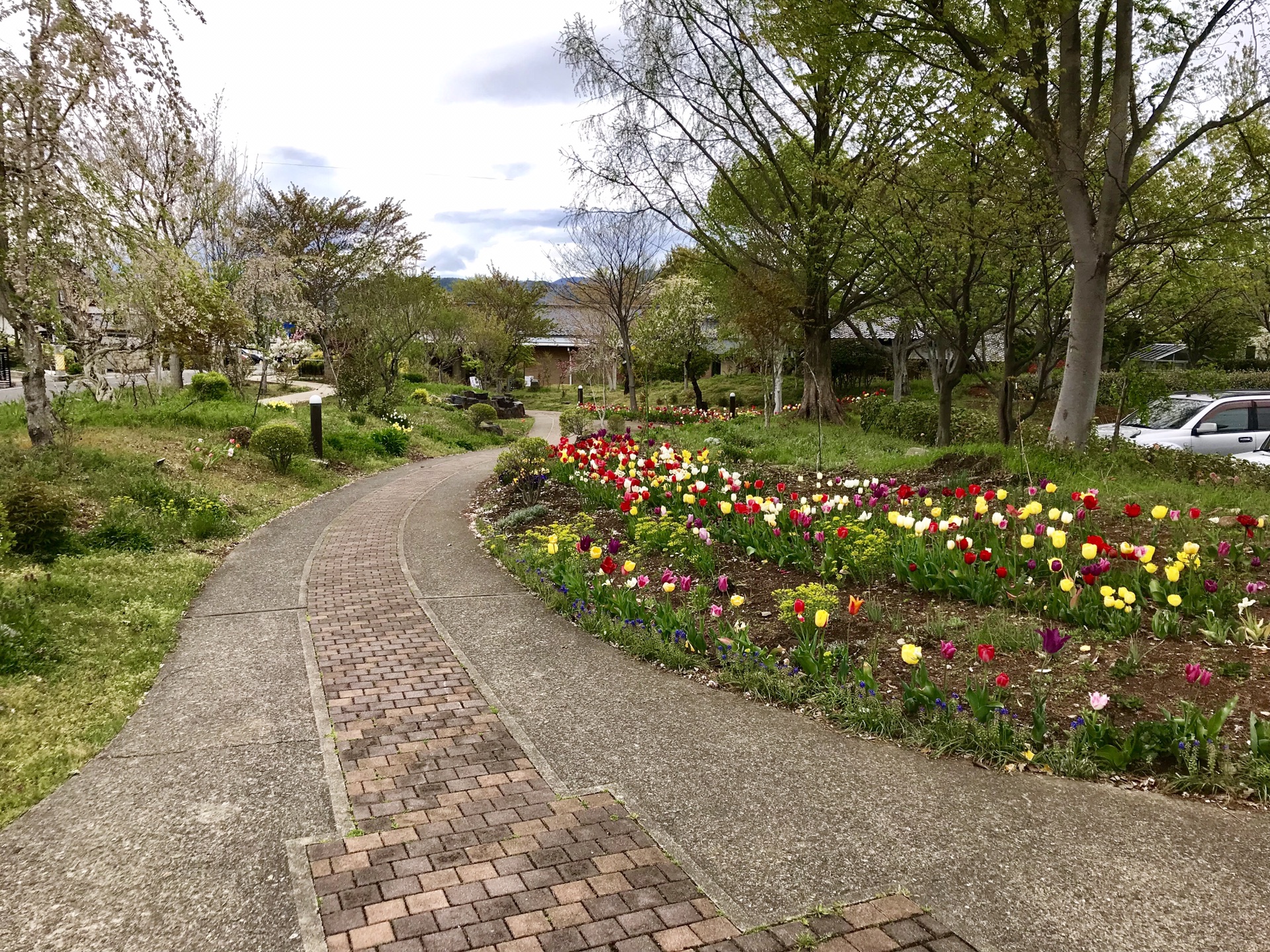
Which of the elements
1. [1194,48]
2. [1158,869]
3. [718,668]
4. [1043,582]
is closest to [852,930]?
[1158,869]

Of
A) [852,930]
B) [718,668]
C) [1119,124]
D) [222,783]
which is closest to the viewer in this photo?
[852,930]

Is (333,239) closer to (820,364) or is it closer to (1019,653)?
(820,364)

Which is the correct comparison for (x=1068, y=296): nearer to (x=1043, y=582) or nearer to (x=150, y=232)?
(x=1043, y=582)

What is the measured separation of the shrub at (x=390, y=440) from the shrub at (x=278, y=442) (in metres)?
4.37

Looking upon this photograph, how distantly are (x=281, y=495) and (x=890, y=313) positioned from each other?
63.7ft

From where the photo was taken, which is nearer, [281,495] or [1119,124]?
[1119,124]

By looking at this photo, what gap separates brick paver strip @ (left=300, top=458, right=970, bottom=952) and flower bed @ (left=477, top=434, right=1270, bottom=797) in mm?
1556

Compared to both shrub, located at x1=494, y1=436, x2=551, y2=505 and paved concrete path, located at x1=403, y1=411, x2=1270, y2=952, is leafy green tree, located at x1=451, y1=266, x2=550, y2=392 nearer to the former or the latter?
shrub, located at x1=494, y1=436, x2=551, y2=505

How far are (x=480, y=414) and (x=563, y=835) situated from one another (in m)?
23.4

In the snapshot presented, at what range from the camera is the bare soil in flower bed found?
4473mm

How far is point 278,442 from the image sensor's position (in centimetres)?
1359

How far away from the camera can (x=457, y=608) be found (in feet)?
23.8

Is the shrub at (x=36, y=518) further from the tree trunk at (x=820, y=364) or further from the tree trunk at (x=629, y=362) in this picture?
the tree trunk at (x=629, y=362)

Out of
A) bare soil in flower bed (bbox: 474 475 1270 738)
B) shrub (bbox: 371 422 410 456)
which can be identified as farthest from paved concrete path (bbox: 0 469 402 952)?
shrub (bbox: 371 422 410 456)
